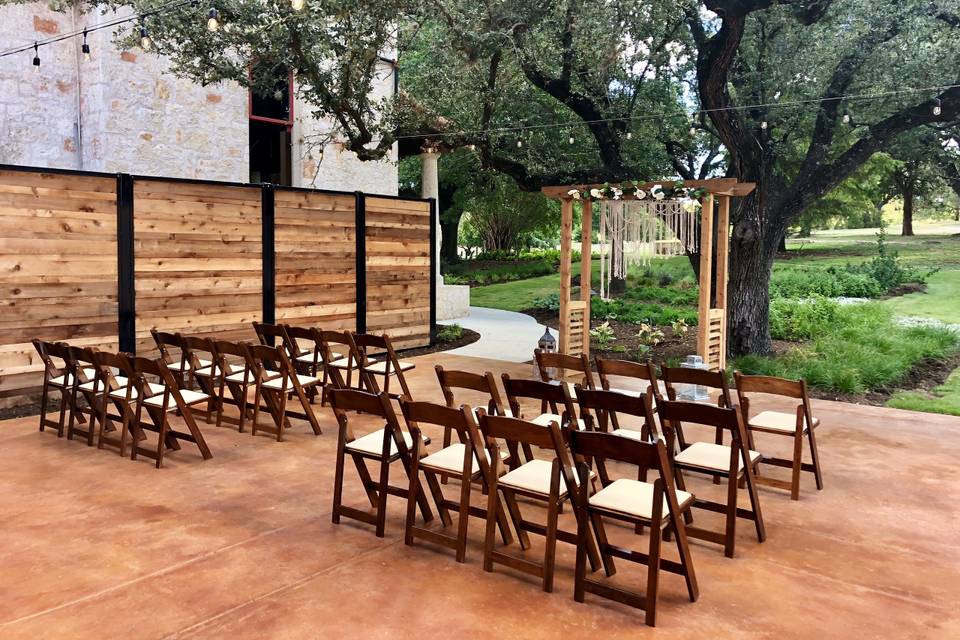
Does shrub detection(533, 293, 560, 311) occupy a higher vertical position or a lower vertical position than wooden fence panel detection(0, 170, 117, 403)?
lower

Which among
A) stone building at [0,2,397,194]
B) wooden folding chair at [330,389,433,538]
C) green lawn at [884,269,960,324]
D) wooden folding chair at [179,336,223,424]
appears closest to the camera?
wooden folding chair at [330,389,433,538]

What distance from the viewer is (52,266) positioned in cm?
760

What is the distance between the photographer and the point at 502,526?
4.09 metres

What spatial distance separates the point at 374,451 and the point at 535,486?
3.45 ft

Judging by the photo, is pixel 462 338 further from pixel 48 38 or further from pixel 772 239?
pixel 48 38

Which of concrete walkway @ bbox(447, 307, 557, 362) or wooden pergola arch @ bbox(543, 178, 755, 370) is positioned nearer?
wooden pergola arch @ bbox(543, 178, 755, 370)

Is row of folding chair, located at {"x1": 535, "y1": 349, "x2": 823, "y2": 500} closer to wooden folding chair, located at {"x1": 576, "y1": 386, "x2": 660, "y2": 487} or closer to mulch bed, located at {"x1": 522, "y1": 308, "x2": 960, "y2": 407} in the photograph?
wooden folding chair, located at {"x1": 576, "y1": 386, "x2": 660, "y2": 487}

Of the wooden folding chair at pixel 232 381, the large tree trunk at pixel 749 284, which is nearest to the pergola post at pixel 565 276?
the large tree trunk at pixel 749 284

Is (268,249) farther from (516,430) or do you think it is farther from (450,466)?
(516,430)

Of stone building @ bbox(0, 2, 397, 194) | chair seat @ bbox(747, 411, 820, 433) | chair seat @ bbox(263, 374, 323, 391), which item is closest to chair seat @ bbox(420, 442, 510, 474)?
chair seat @ bbox(747, 411, 820, 433)

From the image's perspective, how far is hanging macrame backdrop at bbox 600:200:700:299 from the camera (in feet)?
29.2

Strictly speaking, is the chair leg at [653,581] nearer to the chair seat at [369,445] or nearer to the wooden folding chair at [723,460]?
the wooden folding chair at [723,460]

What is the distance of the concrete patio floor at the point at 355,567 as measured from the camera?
10.9 feet

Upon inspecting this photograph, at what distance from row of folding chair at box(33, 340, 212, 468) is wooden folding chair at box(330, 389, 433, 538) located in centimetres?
169
